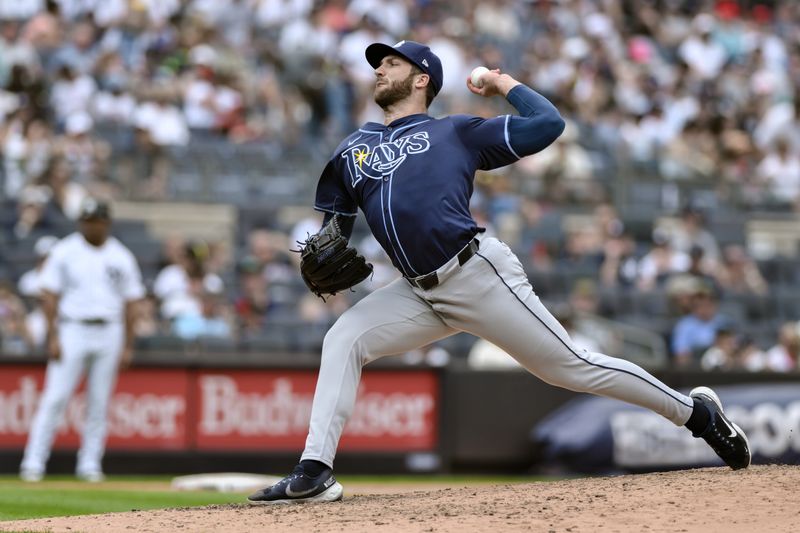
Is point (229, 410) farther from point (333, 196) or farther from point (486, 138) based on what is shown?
point (486, 138)

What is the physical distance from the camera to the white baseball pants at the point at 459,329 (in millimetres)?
5887

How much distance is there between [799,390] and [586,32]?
8.45 metres

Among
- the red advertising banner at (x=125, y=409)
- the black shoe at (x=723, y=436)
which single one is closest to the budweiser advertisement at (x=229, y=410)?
the red advertising banner at (x=125, y=409)

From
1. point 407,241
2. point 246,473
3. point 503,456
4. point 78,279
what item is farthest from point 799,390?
point 407,241

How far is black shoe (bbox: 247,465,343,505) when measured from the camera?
5.90 m

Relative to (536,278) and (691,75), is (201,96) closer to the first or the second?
(536,278)

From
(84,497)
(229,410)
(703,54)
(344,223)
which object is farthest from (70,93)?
(344,223)

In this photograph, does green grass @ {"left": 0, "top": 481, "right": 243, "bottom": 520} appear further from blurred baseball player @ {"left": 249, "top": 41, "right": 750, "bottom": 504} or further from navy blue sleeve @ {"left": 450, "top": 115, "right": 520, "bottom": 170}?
navy blue sleeve @ {"left": 450, "top": 115, "right": 520, "bottom": 170}

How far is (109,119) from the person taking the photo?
14.9 metres

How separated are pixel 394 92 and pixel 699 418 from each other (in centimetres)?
209

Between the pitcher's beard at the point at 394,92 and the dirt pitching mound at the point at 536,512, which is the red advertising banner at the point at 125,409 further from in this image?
the pitcher's beard at the point at 394,92

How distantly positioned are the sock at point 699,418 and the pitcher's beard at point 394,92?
199 centimetres

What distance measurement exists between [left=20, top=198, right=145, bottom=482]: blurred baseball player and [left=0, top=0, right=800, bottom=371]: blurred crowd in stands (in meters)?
1.51

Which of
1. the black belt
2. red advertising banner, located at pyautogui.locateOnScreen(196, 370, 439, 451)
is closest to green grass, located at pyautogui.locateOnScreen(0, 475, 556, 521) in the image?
red advertising banner, located at pyautogui.locateOnScreen(196, 370, 439, 451)
